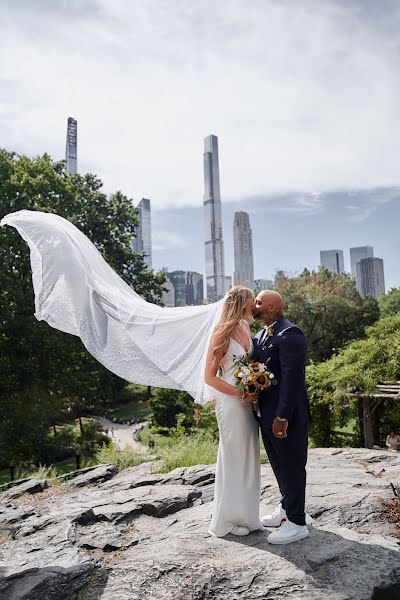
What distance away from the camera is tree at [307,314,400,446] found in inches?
597

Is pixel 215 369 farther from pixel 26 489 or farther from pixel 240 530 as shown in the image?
pixel 26 489

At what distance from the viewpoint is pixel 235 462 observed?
16.8ft

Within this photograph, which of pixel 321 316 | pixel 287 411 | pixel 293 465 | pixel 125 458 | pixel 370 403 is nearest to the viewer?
pixel 287 411

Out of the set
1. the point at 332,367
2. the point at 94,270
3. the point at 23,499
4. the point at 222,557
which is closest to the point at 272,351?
the point at 222,557

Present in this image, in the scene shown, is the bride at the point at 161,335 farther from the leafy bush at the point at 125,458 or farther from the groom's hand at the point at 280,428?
the leafy bush at the point at 125,458

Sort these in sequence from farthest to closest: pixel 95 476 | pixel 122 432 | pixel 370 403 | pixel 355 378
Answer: pixel 122 432, pixel 370 403, pixel 355 378, pixel 95 476

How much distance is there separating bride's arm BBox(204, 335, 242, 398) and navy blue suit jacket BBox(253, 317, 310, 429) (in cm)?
34

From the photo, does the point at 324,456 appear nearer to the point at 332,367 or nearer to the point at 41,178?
the point at 332,367

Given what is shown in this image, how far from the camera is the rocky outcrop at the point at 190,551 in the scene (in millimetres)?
4254

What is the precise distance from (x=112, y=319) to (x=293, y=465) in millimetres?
2637

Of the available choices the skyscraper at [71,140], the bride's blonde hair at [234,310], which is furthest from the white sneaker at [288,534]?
the skyscraper at [71,140]

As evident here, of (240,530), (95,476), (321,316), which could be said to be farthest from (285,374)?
(321,316)

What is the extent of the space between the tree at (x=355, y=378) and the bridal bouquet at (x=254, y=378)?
422 inches

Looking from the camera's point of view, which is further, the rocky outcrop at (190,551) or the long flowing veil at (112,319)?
the long flowing veil at (112,319)
